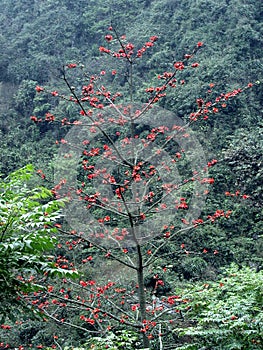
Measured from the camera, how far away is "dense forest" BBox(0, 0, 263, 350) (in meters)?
4.34

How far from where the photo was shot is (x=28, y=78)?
18.8 meters

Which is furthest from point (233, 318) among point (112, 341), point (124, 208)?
point (124, 208)

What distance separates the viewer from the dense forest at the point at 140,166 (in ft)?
14.3

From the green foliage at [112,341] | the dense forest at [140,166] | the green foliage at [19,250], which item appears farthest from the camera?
the dense forest at [140,166]

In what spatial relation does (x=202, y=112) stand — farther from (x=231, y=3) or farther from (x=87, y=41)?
(x=87, y=41)

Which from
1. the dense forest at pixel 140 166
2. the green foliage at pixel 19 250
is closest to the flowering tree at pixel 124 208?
the dense forest at pixel 140 166

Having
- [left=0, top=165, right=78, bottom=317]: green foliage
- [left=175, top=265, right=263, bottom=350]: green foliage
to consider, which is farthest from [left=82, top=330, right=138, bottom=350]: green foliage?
[left=0, top=165, right=78, bottom=317]: green foliage

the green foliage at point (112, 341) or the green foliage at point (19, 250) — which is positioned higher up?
the green foliage at point (19, 250)

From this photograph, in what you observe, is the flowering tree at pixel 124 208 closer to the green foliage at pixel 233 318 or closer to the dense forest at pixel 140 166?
the dense forest at pixel 140 166

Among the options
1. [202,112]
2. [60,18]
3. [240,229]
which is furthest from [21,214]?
[60,18]

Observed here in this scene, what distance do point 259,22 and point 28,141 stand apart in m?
10.0

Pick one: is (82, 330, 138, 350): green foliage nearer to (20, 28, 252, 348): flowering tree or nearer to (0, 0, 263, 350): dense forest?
(0, 0, 263, 350): dense forest

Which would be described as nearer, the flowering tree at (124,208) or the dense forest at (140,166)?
the dense forest at (140,166)

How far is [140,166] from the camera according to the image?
439 centimetres
